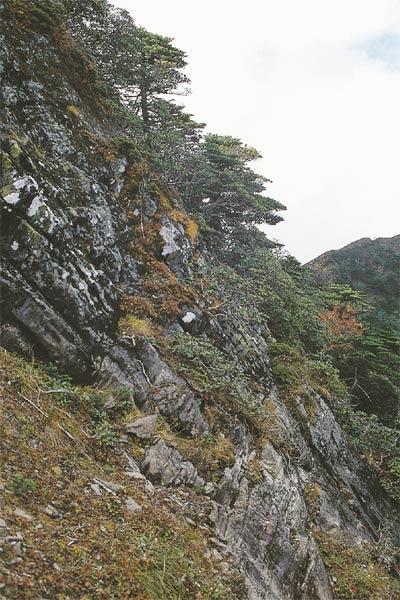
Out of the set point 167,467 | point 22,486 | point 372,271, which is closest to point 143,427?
point 167,467

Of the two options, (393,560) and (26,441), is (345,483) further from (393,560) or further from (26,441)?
(26,441)

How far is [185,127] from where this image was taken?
66.5 ft

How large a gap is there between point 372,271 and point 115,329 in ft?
144

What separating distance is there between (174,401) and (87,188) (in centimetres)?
599

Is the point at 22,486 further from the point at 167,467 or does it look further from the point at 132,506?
the point at 167,467

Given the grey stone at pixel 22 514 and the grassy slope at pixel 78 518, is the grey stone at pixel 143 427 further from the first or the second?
the grey stone at pixel 22 514

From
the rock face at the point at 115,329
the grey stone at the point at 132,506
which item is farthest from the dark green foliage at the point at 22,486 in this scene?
the rock face at the point at 115,329

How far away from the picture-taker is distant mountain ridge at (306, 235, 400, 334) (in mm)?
A: 32000

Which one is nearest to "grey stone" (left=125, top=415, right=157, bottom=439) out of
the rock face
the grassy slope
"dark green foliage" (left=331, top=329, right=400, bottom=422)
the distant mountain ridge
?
the rock face

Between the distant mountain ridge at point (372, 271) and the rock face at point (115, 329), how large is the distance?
1994cm

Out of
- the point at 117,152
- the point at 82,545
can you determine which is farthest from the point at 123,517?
the point at 117,152

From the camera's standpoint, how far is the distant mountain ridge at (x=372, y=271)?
105 ft

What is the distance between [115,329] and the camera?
25.5ft

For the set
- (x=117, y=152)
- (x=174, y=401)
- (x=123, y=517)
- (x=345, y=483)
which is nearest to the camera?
(x=123, y=517)
